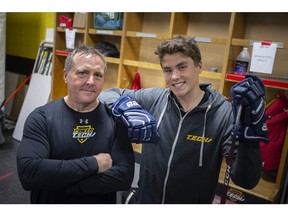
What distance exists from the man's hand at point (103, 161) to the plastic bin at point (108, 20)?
81.1 inches

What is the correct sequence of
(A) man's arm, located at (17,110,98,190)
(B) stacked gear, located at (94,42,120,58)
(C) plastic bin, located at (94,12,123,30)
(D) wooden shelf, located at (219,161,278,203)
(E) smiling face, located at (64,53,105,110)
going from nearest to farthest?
(A) man's arm, located at (17,110,98,190) < (E) smiling face, located at (64,53,105,110) < (D) wooden shelf, located at (219,161,278,203) < (C) plastic bin, located at (94,12,123,30) < (B) stacked gear, located at (94,42,120,58)

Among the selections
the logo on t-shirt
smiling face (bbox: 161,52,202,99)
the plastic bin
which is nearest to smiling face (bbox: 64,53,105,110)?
the logo on t-shirt

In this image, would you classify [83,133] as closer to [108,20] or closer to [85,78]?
[85,78]

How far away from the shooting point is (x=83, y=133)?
1191mm

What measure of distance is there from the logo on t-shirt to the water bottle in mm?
1489

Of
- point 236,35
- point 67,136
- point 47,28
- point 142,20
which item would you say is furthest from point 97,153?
point 47,28

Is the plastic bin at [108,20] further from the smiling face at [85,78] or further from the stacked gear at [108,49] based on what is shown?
the smiling face at [85,78]

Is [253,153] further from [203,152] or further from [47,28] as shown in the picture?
[47,28]

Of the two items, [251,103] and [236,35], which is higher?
[236,35]

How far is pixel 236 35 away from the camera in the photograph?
7.41 ft

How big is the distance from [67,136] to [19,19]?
4.24 metres

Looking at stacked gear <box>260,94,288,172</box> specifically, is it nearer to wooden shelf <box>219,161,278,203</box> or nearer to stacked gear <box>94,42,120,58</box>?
wooden shelf <box>219,161,278,203</box>

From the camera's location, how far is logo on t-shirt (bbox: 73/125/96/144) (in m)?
1.18

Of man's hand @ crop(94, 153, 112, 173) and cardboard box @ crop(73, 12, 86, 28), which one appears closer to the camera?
man's hand @ crop(94, 153, 112, 173)
